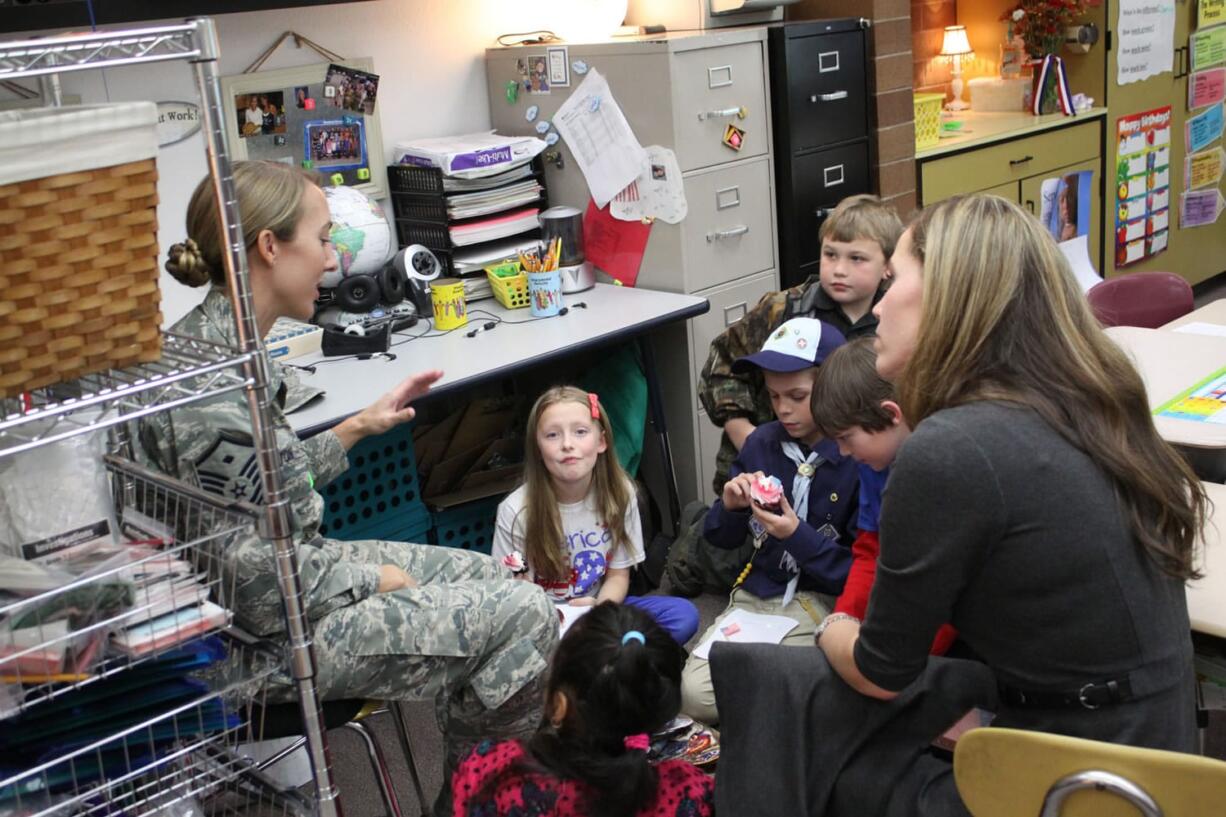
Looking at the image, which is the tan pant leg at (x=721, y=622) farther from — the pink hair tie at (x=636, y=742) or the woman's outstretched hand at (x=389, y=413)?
the woman's outstretched hand at (x=389, y=413)

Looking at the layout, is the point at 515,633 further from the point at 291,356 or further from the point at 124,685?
the point at 291,356

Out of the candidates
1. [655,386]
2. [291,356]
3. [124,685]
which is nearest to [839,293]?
[655,386]

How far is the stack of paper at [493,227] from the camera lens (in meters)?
3.34

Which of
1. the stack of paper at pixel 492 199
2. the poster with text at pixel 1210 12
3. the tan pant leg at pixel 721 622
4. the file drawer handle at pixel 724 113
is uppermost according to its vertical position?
the poster with text at pixel 1210 12

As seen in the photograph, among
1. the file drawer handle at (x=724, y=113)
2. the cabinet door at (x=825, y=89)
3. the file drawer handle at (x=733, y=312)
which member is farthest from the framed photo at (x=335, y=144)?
the cabinet door at (x=825, y=89)

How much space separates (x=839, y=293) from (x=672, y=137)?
0.72 metres

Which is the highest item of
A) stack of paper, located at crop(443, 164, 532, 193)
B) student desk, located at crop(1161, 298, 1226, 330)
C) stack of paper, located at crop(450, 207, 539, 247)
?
stack of paper, located at crop(443, 164, 532, 193)

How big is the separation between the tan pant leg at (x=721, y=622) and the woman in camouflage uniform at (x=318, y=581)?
1.37 ft

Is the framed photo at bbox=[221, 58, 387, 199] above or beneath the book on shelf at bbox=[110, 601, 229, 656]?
above

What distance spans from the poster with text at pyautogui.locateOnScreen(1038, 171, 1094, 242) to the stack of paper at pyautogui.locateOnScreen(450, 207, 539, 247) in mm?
2213

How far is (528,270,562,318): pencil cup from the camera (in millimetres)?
3189

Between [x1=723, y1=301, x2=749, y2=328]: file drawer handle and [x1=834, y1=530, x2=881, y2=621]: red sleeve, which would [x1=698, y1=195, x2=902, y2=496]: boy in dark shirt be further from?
[x1=834, y1=530, x2=881, y2=621]: red sleeve

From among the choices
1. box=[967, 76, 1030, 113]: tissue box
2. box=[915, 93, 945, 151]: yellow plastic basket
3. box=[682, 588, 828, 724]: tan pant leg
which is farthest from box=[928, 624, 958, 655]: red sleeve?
box=[967, 76, 1030, 113]: tissue box

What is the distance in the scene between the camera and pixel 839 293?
286cm
